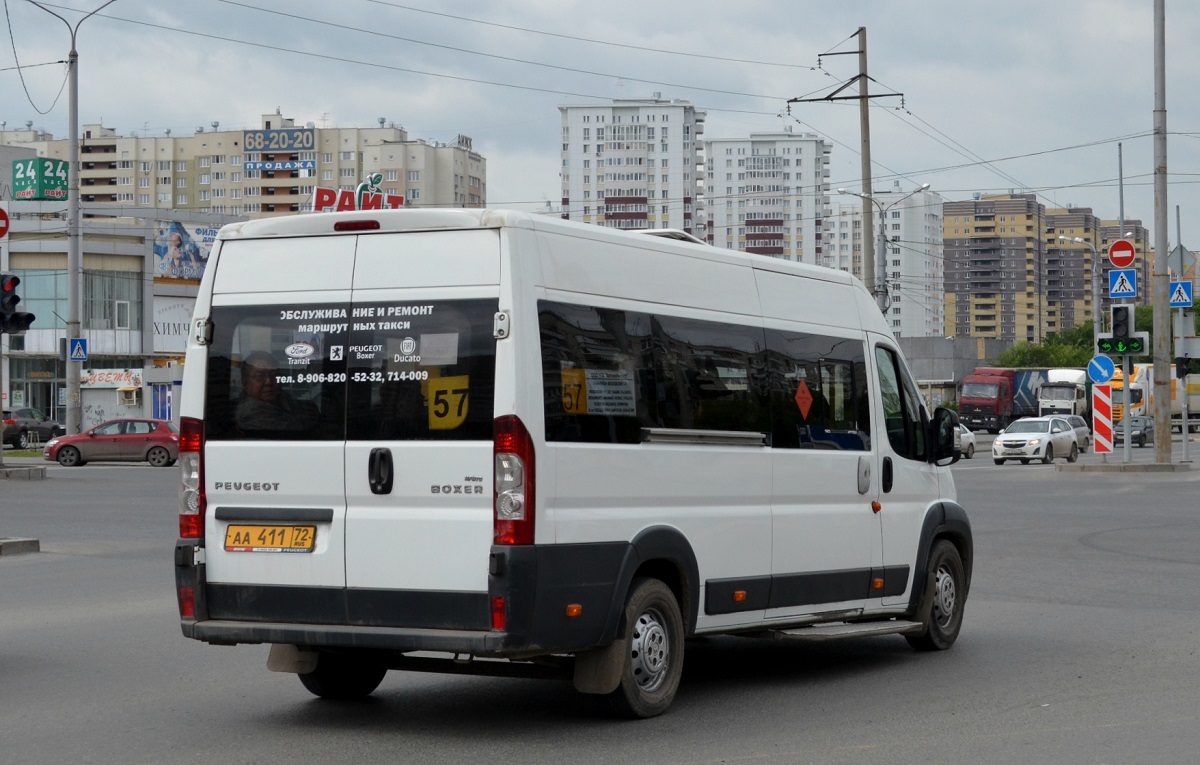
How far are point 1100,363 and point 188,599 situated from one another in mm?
33201

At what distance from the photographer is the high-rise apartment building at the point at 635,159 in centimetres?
13675

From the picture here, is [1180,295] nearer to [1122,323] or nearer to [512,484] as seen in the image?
[1122,323]

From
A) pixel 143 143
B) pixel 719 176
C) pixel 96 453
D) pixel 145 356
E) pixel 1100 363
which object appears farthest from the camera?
pixel 143 143

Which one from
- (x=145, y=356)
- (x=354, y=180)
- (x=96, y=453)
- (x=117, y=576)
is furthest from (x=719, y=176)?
(x=117, y=576)

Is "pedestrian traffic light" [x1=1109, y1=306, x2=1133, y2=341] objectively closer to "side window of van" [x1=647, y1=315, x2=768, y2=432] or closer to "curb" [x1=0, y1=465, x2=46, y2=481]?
"curb" [x1=0, y1=465, x2=46, y2=481]

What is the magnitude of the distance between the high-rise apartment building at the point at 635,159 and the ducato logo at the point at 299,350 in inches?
4981

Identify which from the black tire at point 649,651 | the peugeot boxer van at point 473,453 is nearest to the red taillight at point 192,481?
the peugeot boxer van at point 473,453

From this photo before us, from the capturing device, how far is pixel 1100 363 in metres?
37.7

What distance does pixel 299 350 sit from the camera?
7.57m

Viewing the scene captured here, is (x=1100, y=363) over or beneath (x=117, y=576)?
over

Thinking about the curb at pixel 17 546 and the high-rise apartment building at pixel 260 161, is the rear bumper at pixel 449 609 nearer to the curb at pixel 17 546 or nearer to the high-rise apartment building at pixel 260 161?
the curb at pixel 17 546

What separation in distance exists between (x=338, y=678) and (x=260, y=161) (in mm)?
143204

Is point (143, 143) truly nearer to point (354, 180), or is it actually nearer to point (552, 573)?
point (354, 180)

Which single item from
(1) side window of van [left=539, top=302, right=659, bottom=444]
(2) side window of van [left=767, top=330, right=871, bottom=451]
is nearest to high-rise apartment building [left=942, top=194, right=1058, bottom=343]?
(2) side window of van [left=767, top=330, right=871, bottom=451]
